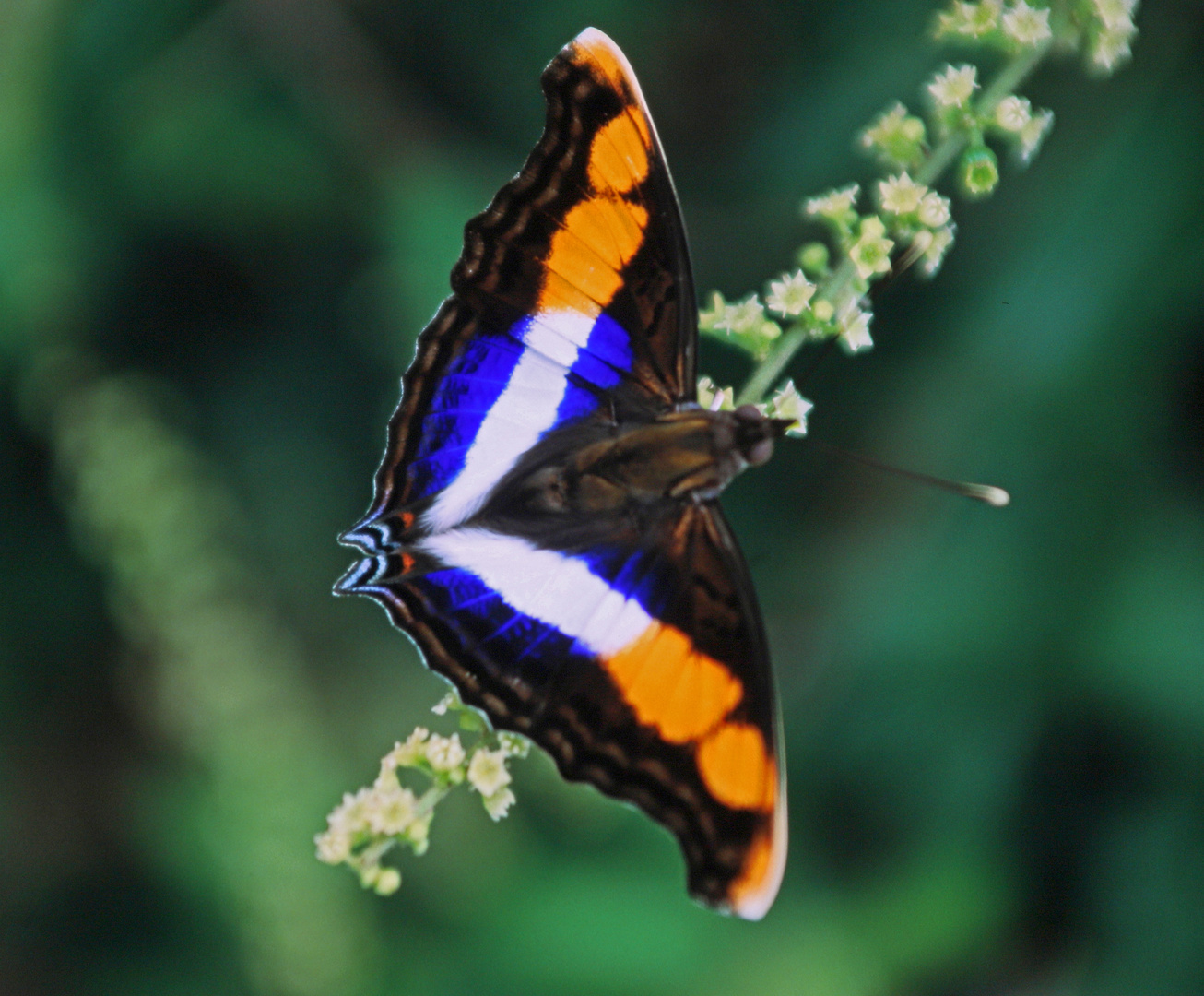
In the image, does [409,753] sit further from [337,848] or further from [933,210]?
[933,210]

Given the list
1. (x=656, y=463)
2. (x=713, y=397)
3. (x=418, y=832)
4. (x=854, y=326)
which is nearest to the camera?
(x=418, y=832)

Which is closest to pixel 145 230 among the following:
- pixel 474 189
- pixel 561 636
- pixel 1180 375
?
pixel 474 189

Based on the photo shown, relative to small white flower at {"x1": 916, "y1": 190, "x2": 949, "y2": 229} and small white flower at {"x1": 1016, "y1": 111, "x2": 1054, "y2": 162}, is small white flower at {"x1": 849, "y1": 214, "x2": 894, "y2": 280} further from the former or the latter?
small white flower at {"x1": 1016, "y1": 111, "x2": 1054, "y2": 162}

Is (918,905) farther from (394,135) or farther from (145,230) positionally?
(145,230)

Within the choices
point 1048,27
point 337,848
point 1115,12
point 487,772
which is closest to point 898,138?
point 1048,27

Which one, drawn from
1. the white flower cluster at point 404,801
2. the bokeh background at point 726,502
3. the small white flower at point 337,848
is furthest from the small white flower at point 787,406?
the bokeh background at point 726,502
